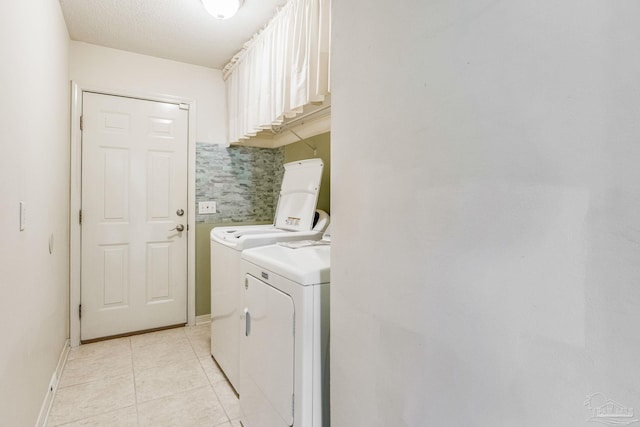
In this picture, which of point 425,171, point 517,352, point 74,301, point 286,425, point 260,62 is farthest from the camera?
point 74,301

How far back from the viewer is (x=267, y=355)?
4.47 ft

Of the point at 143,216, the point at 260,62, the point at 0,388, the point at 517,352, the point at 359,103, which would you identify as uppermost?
the point at 260,62

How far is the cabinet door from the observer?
121cm

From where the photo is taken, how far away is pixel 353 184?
0.91 m

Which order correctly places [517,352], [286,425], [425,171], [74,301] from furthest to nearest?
[74,301], [286,425], [425,171], [517,352]

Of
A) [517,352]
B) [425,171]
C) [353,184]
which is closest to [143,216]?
[353,184]

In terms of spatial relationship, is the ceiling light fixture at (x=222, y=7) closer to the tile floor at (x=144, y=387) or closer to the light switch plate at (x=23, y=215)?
the light switch plate at (x=23, y=215)

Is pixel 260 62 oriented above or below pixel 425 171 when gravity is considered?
above

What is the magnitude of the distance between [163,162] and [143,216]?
0.50 metres

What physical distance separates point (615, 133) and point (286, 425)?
1.30 meters

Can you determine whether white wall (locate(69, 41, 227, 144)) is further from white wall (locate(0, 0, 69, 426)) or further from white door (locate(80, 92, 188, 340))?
white wall (locate(0, 0, 69, 426))

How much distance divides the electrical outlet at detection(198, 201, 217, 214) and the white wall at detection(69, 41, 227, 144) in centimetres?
59

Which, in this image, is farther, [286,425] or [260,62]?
[260,62]

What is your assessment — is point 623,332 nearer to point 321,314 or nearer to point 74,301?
point 321,314
